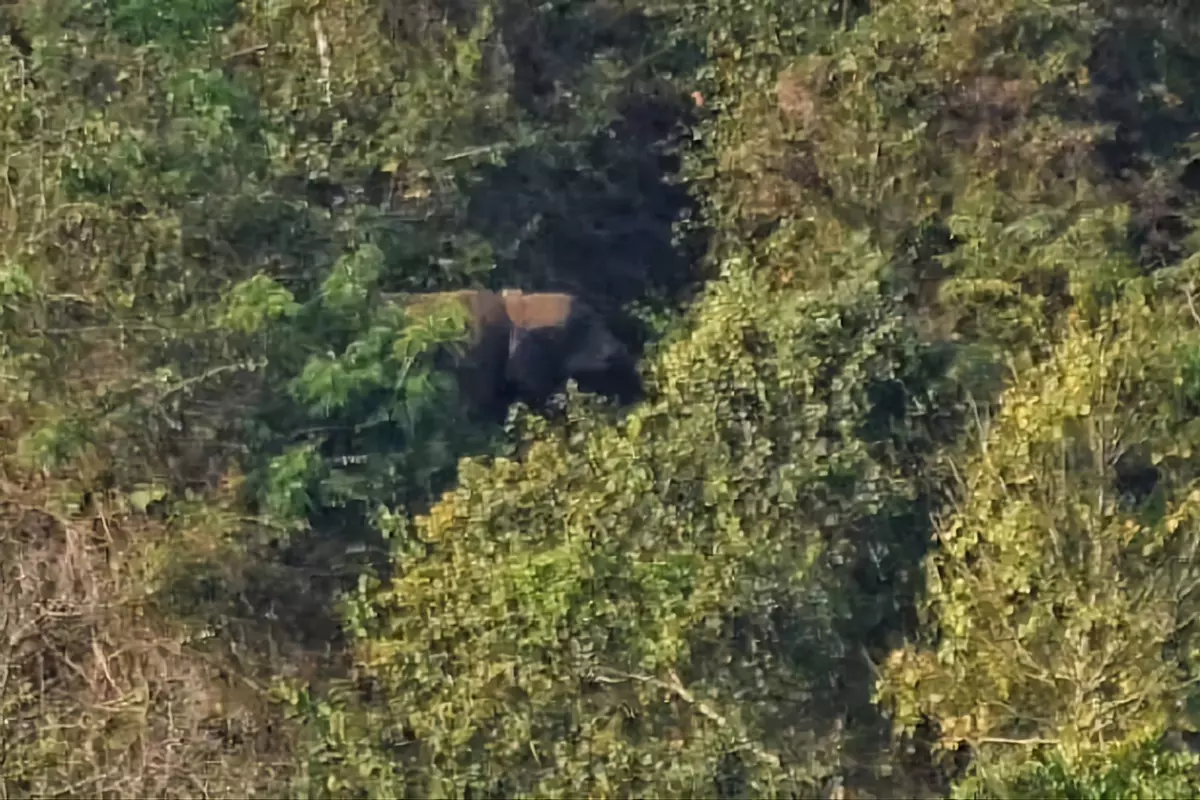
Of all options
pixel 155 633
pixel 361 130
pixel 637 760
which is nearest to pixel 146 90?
pixel 361 130

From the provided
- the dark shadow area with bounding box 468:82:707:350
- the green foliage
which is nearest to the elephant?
the dark shadow area with bounding box 468:82:707:350

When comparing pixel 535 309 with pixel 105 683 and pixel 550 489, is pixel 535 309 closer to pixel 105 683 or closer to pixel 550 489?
pixel 550 489

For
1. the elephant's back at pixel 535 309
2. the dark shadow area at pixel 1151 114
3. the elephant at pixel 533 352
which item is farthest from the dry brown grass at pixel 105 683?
the dark shadow area at pixel 1151 114

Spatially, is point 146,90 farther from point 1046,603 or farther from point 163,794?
point 1046,603

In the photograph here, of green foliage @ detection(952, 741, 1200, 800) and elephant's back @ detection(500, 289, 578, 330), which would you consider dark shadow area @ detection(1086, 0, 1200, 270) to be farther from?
green foliage @ detection(952, 741, 1200, 800)

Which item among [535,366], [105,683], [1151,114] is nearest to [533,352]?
[535,366]
